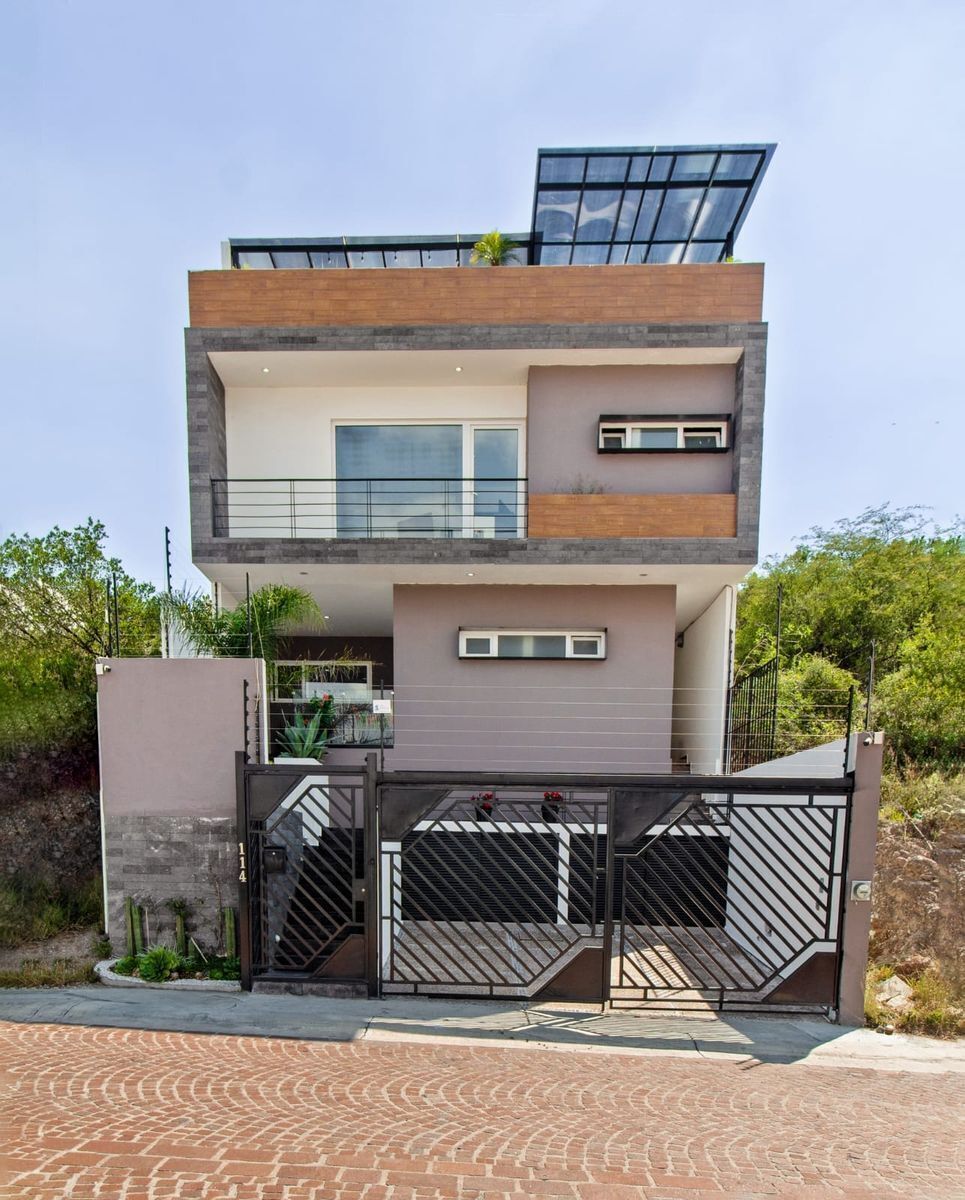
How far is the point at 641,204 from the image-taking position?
9383mm

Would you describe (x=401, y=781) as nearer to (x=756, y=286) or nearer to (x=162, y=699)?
(x=162, y=699)

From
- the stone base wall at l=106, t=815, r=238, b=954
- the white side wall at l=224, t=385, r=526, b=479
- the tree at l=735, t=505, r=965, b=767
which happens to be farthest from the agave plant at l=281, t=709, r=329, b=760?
the tree at l=735, t=505, r=965, b=767

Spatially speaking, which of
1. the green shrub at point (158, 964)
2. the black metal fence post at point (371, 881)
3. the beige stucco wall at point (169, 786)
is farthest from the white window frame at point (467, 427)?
the green shrub at point (158, 964)

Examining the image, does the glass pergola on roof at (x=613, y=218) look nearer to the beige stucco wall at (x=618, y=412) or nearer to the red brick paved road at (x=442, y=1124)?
the beige stucco wall at (x=618, y=412)

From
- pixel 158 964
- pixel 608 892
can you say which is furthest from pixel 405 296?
pixel 158 964

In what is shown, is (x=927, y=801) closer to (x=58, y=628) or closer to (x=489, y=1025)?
(x=489, y=1025)

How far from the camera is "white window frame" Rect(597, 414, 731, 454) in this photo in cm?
807

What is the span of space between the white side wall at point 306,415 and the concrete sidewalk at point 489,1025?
22.1 ft

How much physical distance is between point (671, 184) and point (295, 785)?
1044 cm

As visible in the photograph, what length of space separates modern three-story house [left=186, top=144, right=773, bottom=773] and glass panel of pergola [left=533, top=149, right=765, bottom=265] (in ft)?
0.15

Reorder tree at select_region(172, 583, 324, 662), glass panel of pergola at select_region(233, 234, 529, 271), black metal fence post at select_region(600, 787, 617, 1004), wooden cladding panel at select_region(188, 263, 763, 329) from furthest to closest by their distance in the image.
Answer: glass panel of pergola at select_region(233, 234, 529, 271) → wooden cladding panel at select_region(188, 263, 763, 329) → tree at select_region(172, 583, 324, 662) → black metal fence post at select_region(600, 787, 617, 1004)

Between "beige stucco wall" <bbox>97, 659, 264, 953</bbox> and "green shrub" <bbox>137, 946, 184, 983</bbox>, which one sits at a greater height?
"beige stucco wall" <bbox>97, 659, 264, 953</bbox>

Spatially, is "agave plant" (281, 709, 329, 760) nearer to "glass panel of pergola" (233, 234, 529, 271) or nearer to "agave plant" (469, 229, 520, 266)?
"agave plant" (469, 229, 520, 266)

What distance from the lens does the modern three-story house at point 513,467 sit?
7664mm
